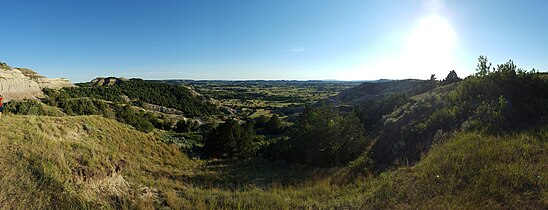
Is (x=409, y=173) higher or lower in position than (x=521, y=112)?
lower

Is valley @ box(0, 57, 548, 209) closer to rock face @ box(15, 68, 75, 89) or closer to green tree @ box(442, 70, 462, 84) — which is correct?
green tree @ box(442, 70, 462, 84)

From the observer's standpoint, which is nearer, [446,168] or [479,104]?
[446,168]

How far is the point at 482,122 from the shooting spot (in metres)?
9.65

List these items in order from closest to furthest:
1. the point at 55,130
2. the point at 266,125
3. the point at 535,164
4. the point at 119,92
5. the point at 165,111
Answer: the point at 535,164 < the point at 55,130 < the point at 266,125 < the point at 165,111 < the point at 119,92

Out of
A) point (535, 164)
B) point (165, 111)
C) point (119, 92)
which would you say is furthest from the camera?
point (119, 92)

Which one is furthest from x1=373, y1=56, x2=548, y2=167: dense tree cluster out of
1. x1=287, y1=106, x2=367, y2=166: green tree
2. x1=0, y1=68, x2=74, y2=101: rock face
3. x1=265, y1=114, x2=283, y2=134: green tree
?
x1=0, y1=68, x2=74, y2=101: rock face

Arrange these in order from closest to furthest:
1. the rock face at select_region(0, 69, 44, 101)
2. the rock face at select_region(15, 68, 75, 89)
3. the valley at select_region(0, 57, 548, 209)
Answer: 1. the valley at select_region(0, 57, 548, 209)
2. the rock face at select_region(0, 69, 44, 101)
3. the rock face at select_region(15, 68, 75, 89)

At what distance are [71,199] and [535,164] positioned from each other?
10.9 metres

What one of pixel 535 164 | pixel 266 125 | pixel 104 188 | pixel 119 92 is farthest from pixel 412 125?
pixel 119 92

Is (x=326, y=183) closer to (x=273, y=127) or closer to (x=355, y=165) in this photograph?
(x=355, y=165)

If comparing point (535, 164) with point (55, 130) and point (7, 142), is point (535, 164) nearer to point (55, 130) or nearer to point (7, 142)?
point (7, 142)

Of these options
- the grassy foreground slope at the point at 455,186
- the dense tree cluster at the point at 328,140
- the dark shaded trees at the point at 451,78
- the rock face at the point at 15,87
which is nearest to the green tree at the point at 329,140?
the dense tree cluster at the point at 328,140

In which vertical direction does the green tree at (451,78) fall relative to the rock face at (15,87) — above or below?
above

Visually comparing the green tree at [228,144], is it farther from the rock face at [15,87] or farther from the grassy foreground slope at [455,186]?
the rock face at [15,87]
